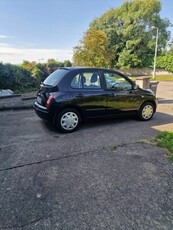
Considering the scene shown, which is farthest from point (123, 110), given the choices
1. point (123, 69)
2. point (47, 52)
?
point (123, 69)

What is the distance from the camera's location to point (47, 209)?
2.33 metres

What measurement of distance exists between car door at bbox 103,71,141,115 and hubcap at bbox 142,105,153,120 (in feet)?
1.04

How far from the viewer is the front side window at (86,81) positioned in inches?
198

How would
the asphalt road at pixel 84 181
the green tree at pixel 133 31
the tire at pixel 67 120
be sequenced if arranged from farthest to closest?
the green tree at pixel 133 31 → the tire at pixel 67 120 → the asphalt road at pixel 84 181

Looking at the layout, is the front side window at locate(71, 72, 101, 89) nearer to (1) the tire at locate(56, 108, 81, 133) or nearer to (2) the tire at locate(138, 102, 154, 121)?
(1) the tire at locate(56, 108, 81, 133)

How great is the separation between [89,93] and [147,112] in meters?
2.14

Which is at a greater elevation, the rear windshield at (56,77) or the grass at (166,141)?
the rear windshield at (56,77)

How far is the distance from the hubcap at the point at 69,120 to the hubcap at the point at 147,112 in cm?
228

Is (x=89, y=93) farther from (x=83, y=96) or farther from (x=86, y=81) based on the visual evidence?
(x=86, y=81)

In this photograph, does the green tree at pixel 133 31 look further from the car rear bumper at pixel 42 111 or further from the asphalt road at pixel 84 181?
the asphalt road at pixel 84 181

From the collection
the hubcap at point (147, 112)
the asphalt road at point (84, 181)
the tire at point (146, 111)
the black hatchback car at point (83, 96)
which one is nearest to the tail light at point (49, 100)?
the black hatchback car at point (83, 96)

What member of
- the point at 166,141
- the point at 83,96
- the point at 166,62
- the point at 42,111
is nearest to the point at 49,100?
the point at 42,111

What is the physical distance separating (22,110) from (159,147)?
17.9 feet

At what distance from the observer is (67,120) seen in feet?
16.4
